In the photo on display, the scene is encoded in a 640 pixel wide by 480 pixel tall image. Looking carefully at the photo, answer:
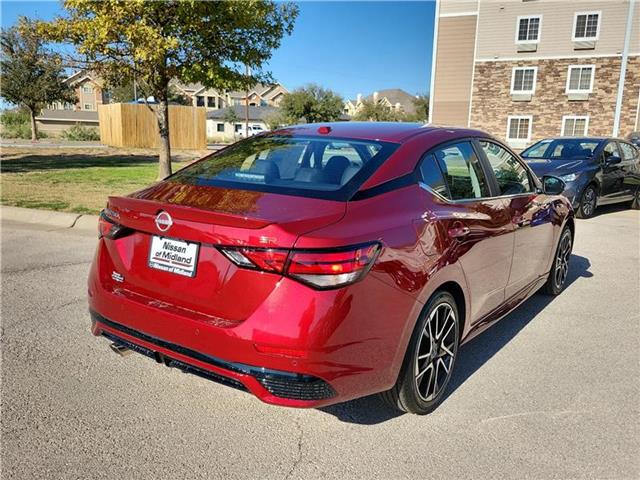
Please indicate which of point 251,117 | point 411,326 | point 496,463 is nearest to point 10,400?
point 411,326

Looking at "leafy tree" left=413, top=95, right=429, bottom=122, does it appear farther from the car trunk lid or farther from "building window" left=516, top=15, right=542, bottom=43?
the car trunk lid

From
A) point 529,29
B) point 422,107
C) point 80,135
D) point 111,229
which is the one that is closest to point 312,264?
point 111,229

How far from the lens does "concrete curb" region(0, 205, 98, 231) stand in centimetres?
815

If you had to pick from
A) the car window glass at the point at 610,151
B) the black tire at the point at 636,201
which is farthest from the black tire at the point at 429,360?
the black tire at the point at 636,201

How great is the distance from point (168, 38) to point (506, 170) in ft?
27.0

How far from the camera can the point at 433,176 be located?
3.19 m

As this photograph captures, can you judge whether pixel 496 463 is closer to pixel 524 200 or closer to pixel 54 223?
pixel 524 200

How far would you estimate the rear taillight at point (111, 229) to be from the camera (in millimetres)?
2883

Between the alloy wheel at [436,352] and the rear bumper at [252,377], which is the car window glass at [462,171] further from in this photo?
the rear bumper at [252,377]

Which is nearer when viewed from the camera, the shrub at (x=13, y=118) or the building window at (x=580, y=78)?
the building window at (x=580, y=78)

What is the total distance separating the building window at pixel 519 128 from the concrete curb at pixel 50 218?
3774cm

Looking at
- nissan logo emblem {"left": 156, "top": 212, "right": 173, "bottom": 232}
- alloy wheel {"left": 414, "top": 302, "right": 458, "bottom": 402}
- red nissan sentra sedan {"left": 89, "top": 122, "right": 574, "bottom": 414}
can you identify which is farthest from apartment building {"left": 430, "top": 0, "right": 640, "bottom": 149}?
nissan logo emblem {"left": 156, "top": 212, "right": 173, "bottom": 232}

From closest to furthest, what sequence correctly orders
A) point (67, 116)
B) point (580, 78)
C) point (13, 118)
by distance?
point (580, 78) → point (13, 118) → point (67, 116)

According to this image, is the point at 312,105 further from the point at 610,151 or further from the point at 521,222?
the point at 521,222
